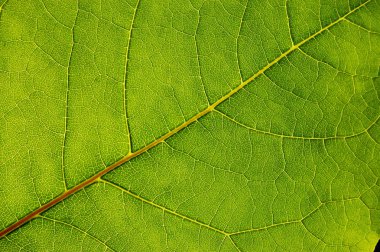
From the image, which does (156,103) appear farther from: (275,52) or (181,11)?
(275,52)

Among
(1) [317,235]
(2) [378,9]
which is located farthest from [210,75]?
(1) [317,235]

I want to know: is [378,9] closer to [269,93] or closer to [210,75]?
[269,93]

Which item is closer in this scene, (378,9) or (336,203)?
(378,9)

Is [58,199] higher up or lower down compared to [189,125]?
lower down

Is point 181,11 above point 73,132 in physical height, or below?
above

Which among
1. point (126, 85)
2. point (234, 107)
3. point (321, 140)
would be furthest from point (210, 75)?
point (321, 140)

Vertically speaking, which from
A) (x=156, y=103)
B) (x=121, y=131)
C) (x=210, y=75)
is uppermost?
(x=210, y=75)
